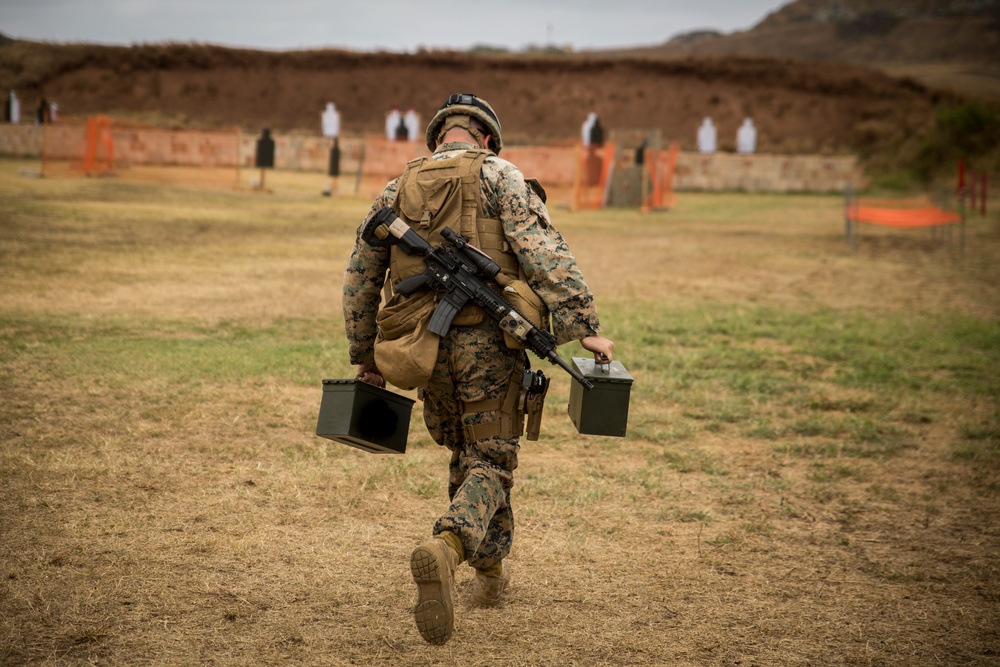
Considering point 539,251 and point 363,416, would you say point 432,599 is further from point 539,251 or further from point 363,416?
point 539,251

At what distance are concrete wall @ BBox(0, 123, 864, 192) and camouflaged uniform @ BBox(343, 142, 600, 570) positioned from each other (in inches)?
768

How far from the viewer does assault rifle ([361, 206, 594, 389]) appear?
342 cm

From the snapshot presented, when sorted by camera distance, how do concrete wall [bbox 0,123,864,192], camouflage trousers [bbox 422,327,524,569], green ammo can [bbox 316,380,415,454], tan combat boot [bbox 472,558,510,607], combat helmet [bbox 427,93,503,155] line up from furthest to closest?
concrete wall [bbox 0,123,864,192]
tan combat boot [bbox 472,558,510,607]
combat helmet [bbox 427,93,503,155]
green ammo can [bbox 316,380,415,454]
camouflage trousers [bbox 422,327,524,569]

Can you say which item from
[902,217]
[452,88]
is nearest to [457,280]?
[902,217]

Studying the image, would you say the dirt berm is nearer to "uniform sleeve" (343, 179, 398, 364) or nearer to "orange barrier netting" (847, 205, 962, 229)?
"orange barrier netting" (847, 205, 962, 229)

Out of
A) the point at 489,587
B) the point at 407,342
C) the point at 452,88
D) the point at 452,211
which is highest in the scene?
the point at 452,88

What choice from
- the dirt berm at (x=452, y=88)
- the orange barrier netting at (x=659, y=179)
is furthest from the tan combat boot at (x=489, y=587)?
the dirt berm at (x=452, y=88)

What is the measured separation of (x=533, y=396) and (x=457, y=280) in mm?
551

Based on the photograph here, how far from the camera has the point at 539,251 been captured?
11.3ft

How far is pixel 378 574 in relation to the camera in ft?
13.1

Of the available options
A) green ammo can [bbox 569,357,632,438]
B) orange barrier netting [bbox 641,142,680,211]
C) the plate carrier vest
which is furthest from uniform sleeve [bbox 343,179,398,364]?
orange barrier netting [bbox 641,142,680,211]

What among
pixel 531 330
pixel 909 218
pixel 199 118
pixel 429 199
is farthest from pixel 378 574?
pixel 199 118

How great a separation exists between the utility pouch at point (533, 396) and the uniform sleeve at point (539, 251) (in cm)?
17

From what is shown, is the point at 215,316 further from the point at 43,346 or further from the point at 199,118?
the point at 199,118
